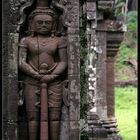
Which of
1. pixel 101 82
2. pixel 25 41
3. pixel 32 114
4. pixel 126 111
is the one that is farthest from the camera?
pixel 126 111

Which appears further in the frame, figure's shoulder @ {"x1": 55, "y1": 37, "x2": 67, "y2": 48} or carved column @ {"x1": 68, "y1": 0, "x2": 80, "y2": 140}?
figure's shoulder @ {"x1": 55, "y1": 37, "x2": 67, "y2": 48}

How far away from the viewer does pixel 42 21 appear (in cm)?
→ 697

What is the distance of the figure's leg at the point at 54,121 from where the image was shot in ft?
22.5

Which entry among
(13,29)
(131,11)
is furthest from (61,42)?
(131,11)

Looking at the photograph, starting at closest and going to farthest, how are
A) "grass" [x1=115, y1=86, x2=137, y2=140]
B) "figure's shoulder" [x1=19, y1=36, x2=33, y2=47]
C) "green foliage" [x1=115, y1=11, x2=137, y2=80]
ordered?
"figure's shoulder" [x1=19, y1=36, x2=33, y2=47] < "grass" [x1=115, y1=86, x2=137, y2=140] < "green foliage" [x1=115, y1=11, x2=137, y2=80]

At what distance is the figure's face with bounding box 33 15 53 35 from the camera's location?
6973 millimetres

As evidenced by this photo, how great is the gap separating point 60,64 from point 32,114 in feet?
2.25

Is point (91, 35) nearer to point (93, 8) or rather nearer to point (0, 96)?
point (93, 8)

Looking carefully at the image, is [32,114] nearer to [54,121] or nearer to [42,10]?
[54,121]

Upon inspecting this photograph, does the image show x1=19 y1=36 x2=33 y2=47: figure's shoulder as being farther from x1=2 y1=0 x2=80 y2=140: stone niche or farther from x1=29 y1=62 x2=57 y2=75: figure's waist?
x1=29 y1=62 x2=57 y2=75: figure's waist

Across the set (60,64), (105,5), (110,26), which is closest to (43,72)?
(60,64)

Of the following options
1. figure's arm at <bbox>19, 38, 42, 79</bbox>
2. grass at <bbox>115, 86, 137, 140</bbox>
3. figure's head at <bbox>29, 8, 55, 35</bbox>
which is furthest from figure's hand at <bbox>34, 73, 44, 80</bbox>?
grass at <bbox>115, 86, 137, 140</bbox>

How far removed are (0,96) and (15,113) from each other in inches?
18.3

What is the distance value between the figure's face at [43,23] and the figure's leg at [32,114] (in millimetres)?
719
